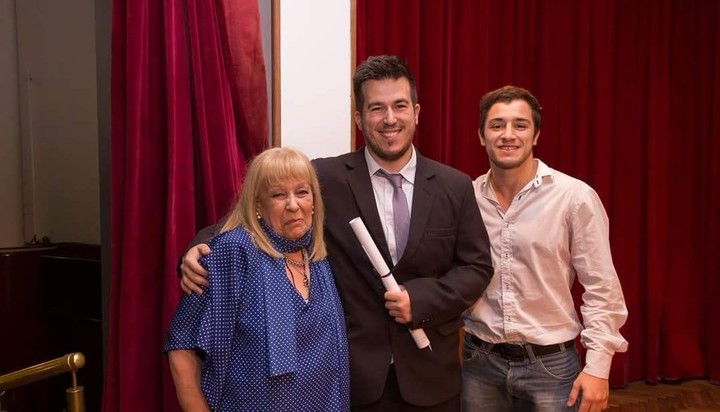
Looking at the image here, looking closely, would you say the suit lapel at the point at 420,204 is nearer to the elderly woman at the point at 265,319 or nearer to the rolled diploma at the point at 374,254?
the rolled diploma at the point at 374,254

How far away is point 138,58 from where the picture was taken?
1.80 metres

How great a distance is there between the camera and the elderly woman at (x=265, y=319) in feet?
4.18

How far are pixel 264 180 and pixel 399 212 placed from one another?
38 cm

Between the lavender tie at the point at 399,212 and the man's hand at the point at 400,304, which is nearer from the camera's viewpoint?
the man's hand at the point at 400,304

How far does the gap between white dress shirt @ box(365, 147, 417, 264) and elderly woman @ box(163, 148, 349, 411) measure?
224 millimetres

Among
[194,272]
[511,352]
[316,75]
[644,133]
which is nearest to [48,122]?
[316,75]

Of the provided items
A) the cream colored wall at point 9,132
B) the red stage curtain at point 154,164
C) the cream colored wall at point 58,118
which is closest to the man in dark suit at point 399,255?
the red stage curtain at point 154,164

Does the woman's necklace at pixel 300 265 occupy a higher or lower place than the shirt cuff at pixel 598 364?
higher

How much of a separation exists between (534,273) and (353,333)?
57 cm

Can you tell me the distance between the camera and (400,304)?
1.40 m

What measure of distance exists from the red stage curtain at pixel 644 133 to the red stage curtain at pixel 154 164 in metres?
1.69

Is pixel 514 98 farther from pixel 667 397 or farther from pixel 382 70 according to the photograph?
pixel 667 397

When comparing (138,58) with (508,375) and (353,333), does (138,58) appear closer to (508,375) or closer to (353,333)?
(353,333)

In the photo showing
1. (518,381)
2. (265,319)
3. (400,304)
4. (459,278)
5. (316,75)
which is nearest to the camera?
(265,319)
